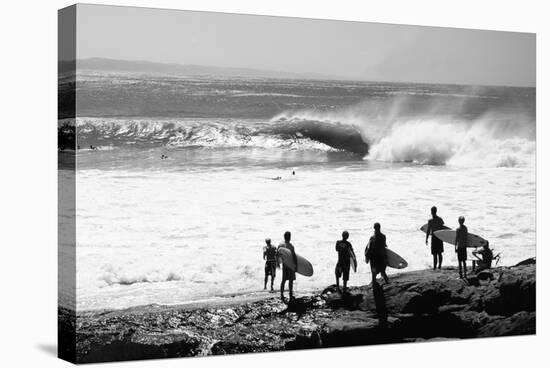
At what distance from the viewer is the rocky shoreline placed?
11367 millimetres

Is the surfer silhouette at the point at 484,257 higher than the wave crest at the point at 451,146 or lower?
lower

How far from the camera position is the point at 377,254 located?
1265cm

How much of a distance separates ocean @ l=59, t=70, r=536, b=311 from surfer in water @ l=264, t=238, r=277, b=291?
7 centimetres

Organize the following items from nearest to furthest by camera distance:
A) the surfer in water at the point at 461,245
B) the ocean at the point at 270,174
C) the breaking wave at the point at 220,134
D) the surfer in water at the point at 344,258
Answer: the ocean at the point at 270,174, the breaking wave at the point at 220,134, the surfer in water at the point at 344,258, the surfer in water at the point at 461,245

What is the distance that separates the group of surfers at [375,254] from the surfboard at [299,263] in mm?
33

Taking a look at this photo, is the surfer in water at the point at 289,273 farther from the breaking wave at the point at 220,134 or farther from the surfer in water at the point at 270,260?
the breaking wave at the point at 220,134

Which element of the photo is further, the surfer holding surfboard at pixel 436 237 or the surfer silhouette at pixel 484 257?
the surfer silhouette at pixel 484 257

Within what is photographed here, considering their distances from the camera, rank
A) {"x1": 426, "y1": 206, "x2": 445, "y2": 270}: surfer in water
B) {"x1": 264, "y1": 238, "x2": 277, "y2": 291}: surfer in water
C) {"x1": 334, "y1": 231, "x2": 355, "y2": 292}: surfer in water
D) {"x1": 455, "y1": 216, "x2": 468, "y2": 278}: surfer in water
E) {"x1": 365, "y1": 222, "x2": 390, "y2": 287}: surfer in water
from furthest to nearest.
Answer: {"x1": 455, "y1": 216, "x2": 468, "y2": 278}: surfer in water < {"x1": 426, "y1": 206, "x2": 445, "y2": 270}: surfer in water < {"x1": 365, "y1": 222, "x2": 390, "y2": 287}: surfer in water < {"x1": 334, "y1": 231, "x2": 355, "y2": 292}: surfer in water < {"x1": 264, "y1": 238, "x2": 277, "y2": 291}: surfer in water

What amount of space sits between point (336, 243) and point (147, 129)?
239 cm

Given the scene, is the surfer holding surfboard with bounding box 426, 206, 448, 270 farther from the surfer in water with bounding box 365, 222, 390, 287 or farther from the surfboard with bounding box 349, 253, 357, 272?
the surfboard with bounding box 349, 253, 357, 272

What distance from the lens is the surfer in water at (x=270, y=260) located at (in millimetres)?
12109

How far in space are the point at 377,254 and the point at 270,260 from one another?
128 centimetres

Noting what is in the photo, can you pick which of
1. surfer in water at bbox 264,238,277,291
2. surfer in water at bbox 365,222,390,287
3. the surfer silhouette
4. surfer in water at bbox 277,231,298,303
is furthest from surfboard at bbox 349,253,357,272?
the surfer silhouette

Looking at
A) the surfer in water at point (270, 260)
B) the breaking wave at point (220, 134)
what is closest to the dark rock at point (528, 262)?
the breaking wave at point (220, 134)
